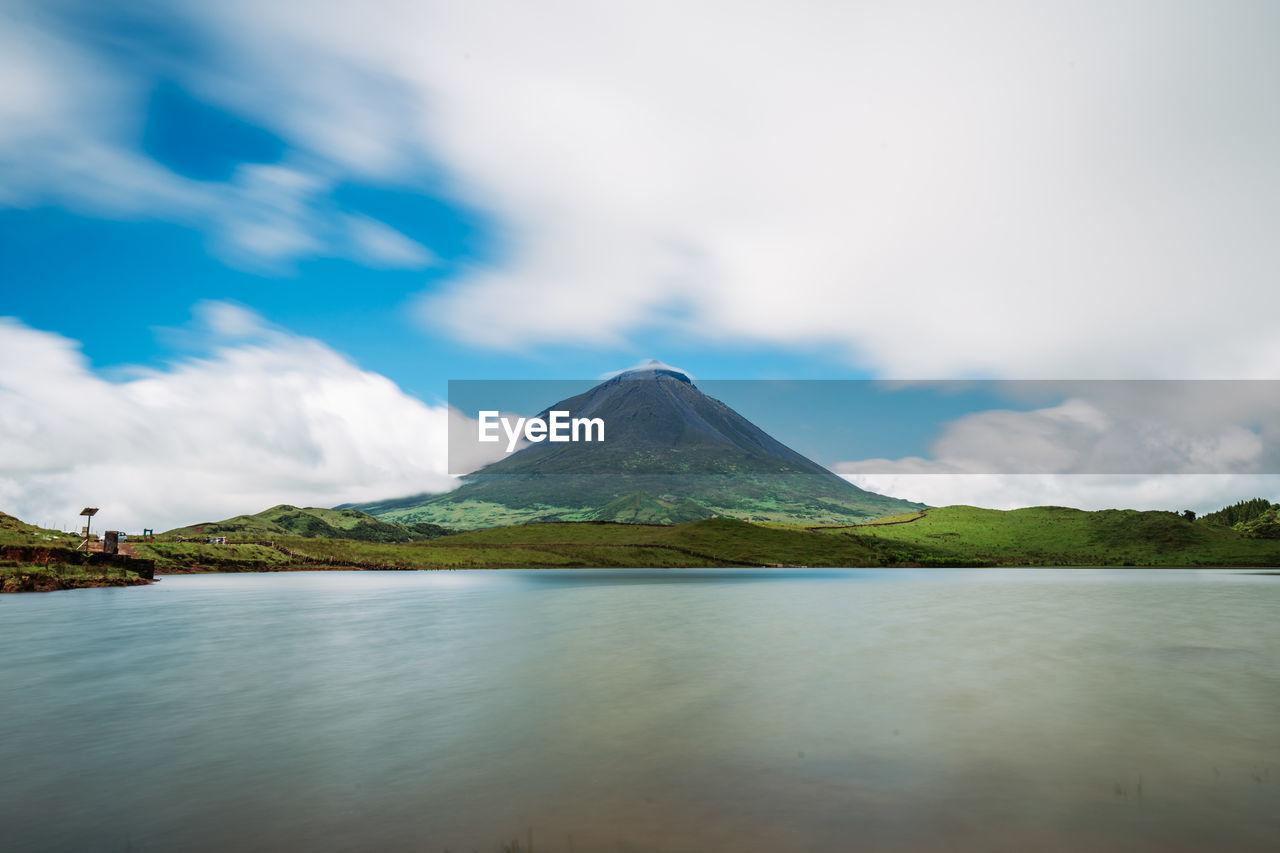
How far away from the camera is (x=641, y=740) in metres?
18.8

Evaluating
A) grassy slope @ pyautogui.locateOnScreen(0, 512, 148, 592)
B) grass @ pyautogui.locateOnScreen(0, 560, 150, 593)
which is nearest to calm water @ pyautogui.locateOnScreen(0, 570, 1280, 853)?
grass @ pyautogui.locateOnScreen(0, 560, 150, 593)

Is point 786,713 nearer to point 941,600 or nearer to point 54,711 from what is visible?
point 54,711

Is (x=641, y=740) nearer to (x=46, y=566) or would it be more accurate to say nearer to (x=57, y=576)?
(x=57, y=576)

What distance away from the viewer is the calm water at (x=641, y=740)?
40.4 ft

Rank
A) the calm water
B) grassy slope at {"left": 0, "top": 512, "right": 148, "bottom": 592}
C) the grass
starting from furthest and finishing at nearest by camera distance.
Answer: grassy slope at {"left": 0, "top": 512, "right": 148, "bottom": 592} → the grass → the calm water

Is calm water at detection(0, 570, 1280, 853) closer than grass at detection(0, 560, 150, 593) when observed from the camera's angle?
Yes

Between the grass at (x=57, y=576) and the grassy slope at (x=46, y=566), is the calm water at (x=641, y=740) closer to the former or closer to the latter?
the grass at (x=57, y=576)

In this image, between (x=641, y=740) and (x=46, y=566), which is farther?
(x=46, y=566)

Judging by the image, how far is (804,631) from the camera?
45000 mm

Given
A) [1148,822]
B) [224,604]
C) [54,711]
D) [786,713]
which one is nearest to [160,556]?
[224,604]

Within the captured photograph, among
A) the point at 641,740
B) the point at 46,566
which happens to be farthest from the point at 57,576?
the point at 641,740

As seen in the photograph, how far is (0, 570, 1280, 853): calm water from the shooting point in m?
12.3

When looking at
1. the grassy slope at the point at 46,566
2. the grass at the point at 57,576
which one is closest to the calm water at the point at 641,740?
the grass at the point at 57,576

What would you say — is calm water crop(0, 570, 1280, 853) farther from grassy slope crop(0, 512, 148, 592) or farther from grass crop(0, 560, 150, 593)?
grassy slope crop(0, 512, 148, 592)
